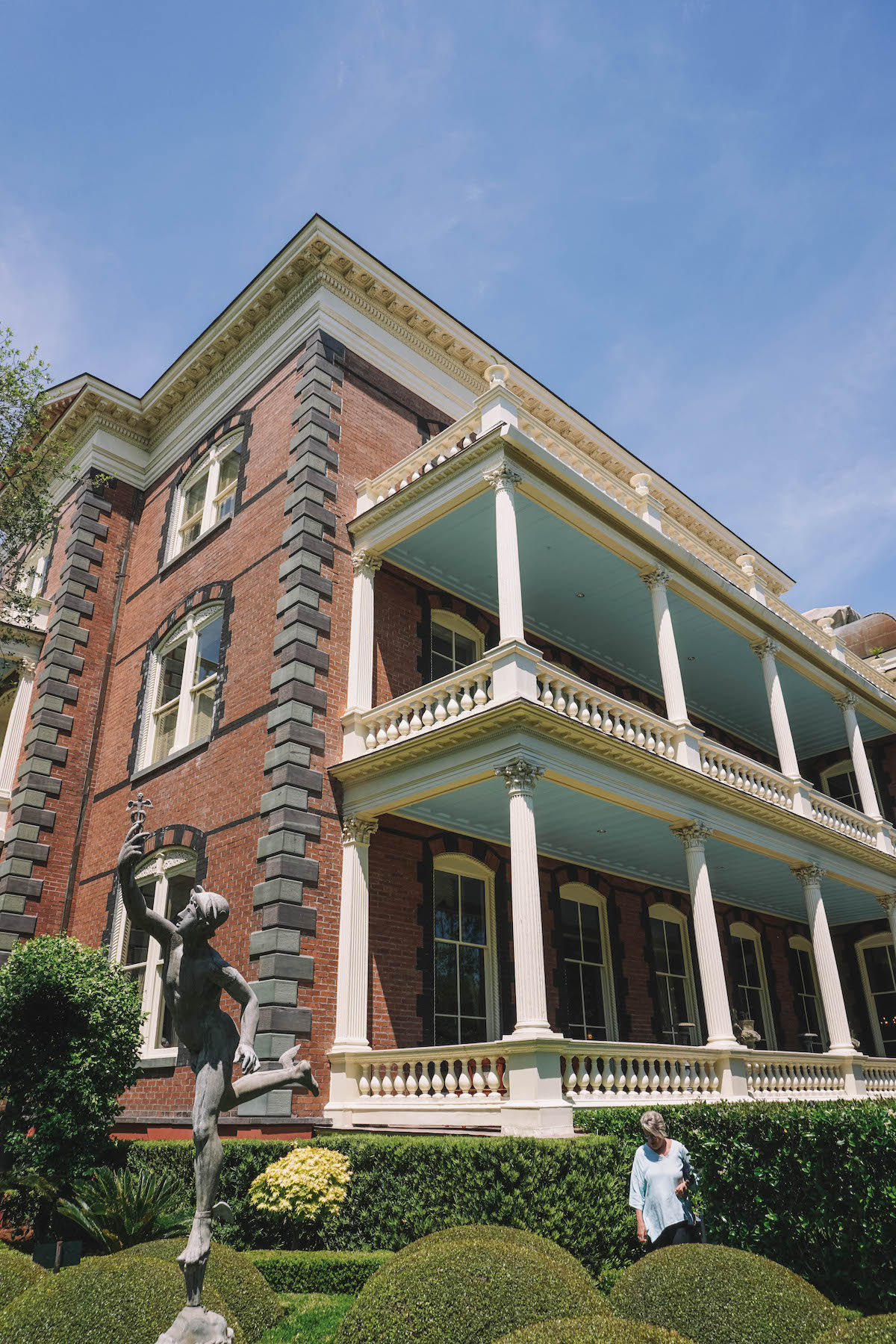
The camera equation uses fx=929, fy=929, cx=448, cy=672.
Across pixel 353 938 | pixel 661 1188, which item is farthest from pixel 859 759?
pixel 661 1188

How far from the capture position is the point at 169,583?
740 inches

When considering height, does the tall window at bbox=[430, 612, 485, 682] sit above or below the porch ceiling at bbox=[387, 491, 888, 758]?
below

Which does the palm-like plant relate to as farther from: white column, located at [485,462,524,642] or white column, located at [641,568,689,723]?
white column, located at [641,568,689,723]

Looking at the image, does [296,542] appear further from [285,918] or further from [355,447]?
[285,918]

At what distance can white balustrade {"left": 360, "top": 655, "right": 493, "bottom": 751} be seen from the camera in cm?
1220

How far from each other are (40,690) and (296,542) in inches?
302

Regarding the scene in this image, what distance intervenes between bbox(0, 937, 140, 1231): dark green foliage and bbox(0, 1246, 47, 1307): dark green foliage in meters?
5.69

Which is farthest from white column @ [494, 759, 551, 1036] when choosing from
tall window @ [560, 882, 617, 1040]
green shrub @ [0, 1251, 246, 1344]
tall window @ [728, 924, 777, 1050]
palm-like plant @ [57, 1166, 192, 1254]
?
tall window @ [728, 924, 777, 1050]

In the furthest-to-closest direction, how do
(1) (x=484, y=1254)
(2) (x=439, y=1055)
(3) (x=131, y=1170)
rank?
(3) (x=131, y=1170), (2) (x=439, y=1055), (1) (x=484, y=1254)

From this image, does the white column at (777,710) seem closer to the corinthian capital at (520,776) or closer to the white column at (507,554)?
the white column at (507,554)

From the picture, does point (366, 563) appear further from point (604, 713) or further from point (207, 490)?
point (207, 490)

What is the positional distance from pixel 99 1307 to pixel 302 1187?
5.40 metres

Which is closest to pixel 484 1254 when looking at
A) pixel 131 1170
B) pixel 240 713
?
pixel 131 1170

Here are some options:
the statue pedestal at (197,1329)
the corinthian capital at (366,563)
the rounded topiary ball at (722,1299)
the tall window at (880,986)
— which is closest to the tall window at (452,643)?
the corinthian capital at (366,563)
